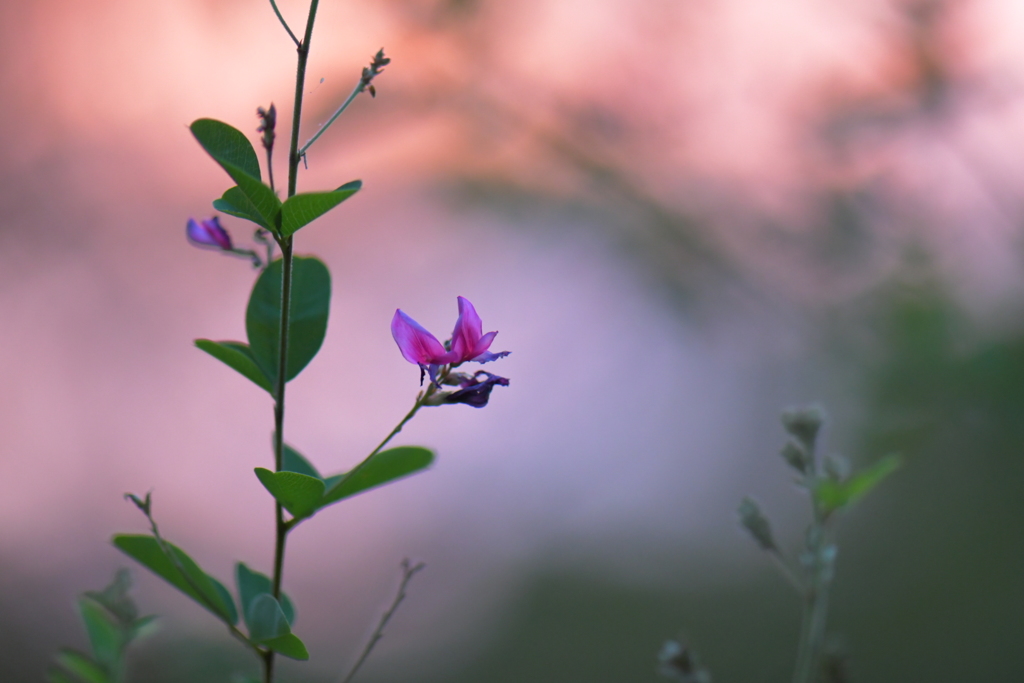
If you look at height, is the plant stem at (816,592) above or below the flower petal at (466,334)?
below

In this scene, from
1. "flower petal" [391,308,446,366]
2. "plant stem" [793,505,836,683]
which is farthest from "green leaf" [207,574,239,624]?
"plant stem" [793,505,836,683]

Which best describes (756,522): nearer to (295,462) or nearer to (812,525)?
(812,525)

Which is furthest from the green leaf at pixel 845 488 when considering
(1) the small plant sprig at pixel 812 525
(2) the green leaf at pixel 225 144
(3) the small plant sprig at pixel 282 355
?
(2) the green leaf at pixel 225 144

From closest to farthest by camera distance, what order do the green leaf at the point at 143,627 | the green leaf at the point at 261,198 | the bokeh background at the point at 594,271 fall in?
the green leaf at the point at 261,198 → the green leaf at the point at 143,627 → the bokeh background at the point at 594,271

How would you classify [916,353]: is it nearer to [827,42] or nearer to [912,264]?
[912,264]

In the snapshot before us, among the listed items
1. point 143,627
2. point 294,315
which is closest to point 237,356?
point 294,315

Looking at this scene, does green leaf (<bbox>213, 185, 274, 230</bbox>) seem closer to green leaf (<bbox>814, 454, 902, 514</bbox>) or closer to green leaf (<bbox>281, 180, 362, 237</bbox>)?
green leaf (<bbox>281, 180, 362, 237</bbox>)

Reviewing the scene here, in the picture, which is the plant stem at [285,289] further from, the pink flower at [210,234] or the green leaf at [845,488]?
the green leaf at [845,488]
